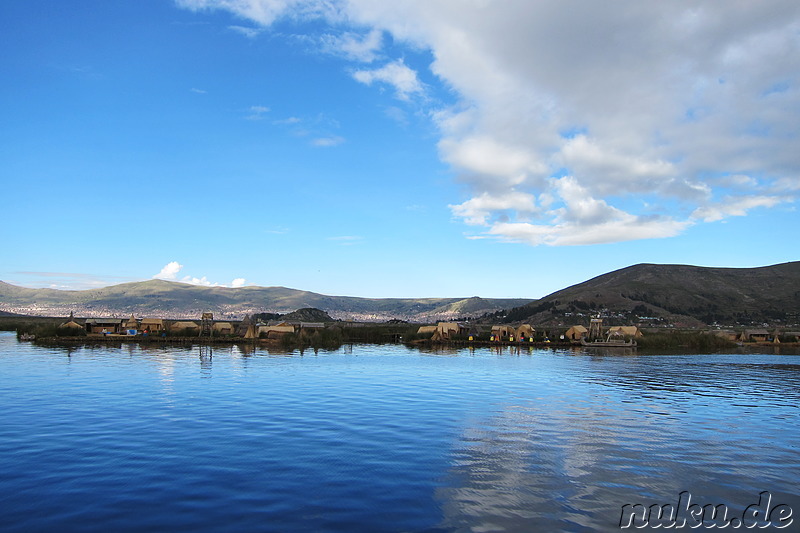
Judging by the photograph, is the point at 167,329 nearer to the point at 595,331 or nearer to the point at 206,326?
the point at 206,326

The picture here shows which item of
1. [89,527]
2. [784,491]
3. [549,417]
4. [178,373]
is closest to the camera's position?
[89,527]

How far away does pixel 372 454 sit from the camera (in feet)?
55.9

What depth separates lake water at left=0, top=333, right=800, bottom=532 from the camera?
11.7m

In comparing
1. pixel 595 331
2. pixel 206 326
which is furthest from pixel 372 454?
pixel 595 331

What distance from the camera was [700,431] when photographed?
22.0 metres

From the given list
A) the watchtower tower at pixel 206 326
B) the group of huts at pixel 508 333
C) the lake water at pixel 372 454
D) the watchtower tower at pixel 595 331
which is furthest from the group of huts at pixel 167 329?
the watchtower tower at pixel 595 331

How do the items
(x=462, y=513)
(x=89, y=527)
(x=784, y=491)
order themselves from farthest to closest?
(x=784, y=491), (x=462, y=513), (x=89, y=527)

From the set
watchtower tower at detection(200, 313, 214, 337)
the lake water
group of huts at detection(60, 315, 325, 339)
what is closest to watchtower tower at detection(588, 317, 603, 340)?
group of huts at detection(60, 315, 325, 339)

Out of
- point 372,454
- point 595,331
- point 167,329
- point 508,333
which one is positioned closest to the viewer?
point 372,454

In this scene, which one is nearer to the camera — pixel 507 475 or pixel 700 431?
pixel 507 475

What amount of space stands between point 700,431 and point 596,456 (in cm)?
783

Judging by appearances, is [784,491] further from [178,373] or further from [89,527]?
[178,373]

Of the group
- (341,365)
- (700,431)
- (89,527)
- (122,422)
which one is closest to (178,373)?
(341,365)

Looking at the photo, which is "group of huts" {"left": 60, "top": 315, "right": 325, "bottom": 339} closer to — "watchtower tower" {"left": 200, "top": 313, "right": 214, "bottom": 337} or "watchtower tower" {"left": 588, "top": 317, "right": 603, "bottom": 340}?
"watchtower tower" {"left": 200, "top": 313, "right": 214, "bottom": 337}
